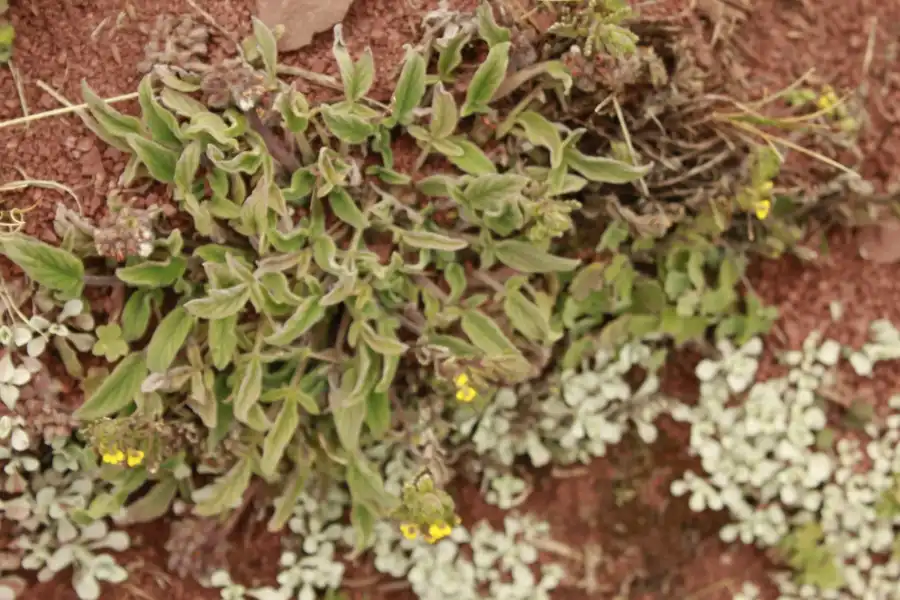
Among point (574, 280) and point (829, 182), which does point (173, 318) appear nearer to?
point (574, 280)

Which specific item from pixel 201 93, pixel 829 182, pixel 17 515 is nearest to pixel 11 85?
pixel 201 93

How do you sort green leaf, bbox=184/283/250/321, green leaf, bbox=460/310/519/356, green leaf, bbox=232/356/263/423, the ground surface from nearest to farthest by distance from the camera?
green leaf, bbox=184/283/250/321, green leaf, bbox=232/356/263/423, green leaf, bbox=460/310/519/356, the ground surface

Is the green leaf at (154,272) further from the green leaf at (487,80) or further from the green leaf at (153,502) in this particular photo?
the green leaf at (487,80)

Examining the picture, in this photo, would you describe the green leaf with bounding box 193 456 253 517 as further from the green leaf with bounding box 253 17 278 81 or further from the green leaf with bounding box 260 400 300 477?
the green leaf with bounding box 253 17 278 81

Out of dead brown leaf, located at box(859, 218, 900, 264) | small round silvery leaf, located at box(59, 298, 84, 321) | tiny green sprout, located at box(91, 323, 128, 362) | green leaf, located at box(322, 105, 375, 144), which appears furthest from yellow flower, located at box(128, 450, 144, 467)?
dead brown leaf, located at box(859, 218, 900, 264)

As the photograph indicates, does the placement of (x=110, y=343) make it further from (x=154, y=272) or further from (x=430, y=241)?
(x=430, y=241)

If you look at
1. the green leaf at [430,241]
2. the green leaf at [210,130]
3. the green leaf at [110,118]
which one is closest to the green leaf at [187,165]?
the green leaf at [210,130]
